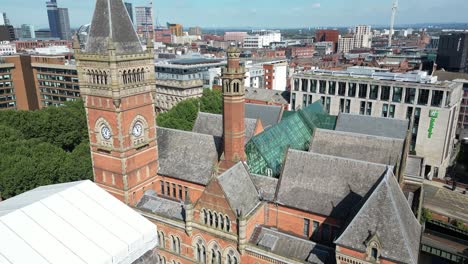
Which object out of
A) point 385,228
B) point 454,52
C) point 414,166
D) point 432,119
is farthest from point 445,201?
point 454,52

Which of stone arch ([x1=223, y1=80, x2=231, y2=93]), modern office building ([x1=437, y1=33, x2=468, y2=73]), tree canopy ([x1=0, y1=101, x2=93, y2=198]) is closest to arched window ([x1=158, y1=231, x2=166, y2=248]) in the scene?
stone arch ([x1=223, y1=80, x2=231, y2=93])

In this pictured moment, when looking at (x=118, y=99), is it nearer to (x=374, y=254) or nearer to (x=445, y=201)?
(x=374, y=254)

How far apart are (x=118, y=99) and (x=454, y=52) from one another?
463ft

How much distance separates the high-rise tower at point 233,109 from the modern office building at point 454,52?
121776 millimetres

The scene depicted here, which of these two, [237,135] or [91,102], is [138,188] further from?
[237,135]

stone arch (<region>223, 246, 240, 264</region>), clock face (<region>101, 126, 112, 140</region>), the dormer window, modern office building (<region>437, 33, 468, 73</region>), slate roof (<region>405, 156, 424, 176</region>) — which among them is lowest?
stone arch (<region>223, 246, 240, 264</region>)

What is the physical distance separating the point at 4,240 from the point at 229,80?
2904cm

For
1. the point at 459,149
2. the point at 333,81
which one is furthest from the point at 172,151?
the point at 459,149

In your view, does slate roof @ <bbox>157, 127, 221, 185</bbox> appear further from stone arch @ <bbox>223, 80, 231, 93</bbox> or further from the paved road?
the paved road

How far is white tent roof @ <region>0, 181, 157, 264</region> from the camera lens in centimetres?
1923

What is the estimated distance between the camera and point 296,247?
126 feet

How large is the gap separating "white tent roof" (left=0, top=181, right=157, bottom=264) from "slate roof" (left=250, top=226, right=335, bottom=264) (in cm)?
1822

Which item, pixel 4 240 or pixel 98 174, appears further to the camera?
pixel 98 174

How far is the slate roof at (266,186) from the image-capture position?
43.1 metres
